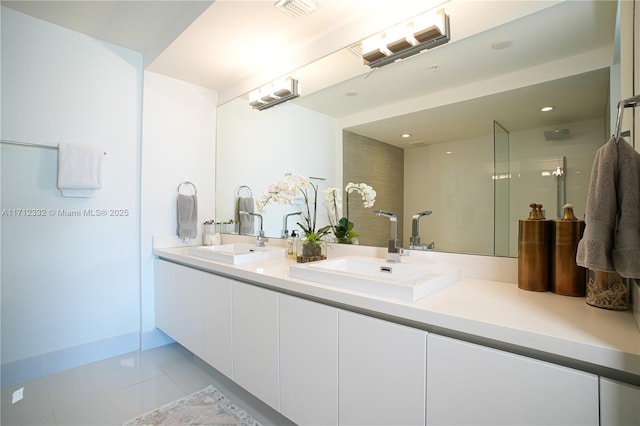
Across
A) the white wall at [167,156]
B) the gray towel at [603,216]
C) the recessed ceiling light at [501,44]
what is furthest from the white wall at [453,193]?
the white wall at [167,156]

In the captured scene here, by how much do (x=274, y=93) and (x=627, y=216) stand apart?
2083 mm

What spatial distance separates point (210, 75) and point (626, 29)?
2.44 metres

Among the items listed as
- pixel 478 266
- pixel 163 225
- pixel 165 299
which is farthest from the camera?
pixel 163 225

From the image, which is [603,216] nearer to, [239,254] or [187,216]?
[239,254]

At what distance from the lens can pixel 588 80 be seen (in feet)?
3.72

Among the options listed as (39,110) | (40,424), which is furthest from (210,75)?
(40,424)

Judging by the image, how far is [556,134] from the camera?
3.85 feet

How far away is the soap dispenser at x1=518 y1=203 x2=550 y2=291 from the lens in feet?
3.64

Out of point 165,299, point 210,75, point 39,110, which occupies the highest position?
Result: point 210,75

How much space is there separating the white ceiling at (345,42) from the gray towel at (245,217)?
0.89 meters

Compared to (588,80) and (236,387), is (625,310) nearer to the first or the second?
(588,80)

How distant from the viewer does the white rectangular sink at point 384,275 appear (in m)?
1.05

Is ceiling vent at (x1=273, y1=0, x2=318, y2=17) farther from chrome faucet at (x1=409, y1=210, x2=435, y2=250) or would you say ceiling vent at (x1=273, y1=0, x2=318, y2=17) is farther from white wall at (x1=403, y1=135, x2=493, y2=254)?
chrome faucet at (x1=409, y1=210, x2=435, y2=250)

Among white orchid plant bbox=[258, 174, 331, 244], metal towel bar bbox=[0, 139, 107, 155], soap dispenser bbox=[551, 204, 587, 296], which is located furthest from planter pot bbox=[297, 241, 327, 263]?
metal towel bar bbox=[0, 139, 107, 155]
